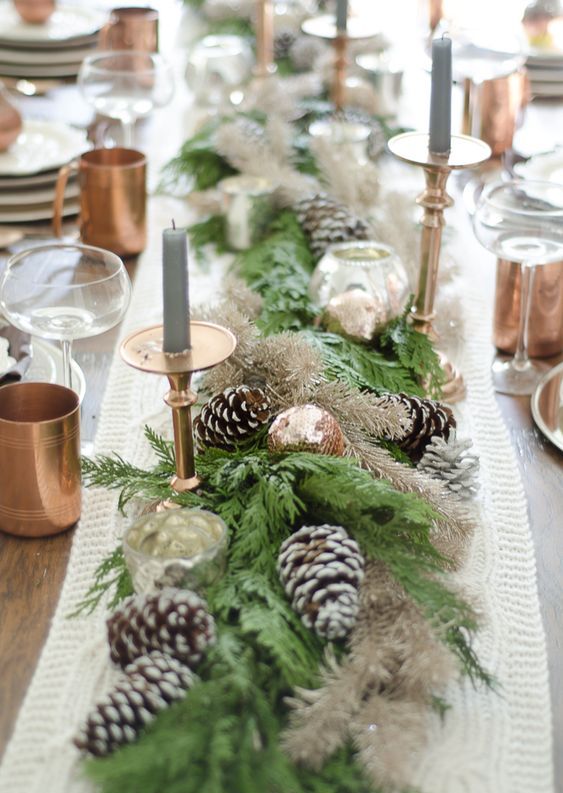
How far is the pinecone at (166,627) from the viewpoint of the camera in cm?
72

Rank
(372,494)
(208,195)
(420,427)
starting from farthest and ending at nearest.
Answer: (208,195) → (420,427) → (372,494)

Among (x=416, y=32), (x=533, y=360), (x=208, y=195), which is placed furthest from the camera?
(x=416, y=32)

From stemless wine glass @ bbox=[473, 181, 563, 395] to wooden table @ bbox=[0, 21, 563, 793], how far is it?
0.28 ft

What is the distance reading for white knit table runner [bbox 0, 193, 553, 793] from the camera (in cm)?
70

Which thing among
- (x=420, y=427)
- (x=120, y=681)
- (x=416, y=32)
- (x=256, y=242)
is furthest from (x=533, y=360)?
(x=416, y=32)

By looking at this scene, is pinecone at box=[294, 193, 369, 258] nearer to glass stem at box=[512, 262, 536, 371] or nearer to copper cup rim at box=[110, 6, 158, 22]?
glass stem at box=[512, 262, 536, 371]

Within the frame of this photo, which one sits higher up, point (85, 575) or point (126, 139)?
point (126, 139)

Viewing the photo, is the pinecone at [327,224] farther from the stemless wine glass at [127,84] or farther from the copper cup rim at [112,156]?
the stemless wine glass at [127,84]

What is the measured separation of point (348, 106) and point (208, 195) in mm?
431

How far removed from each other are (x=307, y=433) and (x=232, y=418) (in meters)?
0.08

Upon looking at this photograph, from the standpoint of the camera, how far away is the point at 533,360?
1238 millimetres

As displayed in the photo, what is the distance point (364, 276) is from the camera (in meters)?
1.16

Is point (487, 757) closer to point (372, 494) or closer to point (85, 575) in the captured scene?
point (372, 494)

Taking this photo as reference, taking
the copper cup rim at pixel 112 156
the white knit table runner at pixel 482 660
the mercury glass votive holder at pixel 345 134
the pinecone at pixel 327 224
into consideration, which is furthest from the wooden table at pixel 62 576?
the mercury glass votive holder at pixel 345 134
